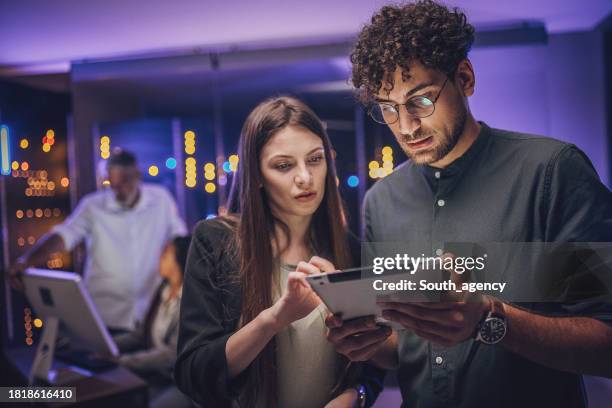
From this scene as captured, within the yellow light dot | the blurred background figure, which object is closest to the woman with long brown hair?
the yellow light dot

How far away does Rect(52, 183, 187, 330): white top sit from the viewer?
2363 mm

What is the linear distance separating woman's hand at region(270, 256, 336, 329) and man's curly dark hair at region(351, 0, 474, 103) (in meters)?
0.42

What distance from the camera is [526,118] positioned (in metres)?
1.40

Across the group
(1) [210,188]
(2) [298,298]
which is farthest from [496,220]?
(1) [210,188]

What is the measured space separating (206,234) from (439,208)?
0.54 metres

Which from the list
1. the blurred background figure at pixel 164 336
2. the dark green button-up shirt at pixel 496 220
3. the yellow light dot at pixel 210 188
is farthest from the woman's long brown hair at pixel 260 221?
the blurred background figure at pixel 164 336

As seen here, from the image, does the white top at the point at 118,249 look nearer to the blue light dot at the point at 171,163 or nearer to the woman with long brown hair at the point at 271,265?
the blue light dot at the point at 171,163

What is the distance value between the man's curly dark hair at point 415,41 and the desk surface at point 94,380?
4.67ft

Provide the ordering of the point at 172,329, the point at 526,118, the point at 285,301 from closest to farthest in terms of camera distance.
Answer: the point at 285,301 → the point at 526,118 → the point at 172,329

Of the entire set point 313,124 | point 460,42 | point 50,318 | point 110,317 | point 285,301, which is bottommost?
point 110,317

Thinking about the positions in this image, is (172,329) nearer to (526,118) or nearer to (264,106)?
(264,106)

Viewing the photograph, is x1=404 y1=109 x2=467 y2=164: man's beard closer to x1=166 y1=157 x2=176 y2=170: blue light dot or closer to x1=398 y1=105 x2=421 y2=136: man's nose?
x1=398 y1=105 x2=421 y2=136: man's nose

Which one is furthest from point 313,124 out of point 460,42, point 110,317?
point 110,317

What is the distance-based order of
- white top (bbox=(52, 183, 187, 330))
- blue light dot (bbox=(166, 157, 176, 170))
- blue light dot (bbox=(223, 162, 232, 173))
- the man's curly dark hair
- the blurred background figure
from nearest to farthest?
1. the man's curly dark hair
2. blue light dot (bbox=(223, 162, 232, 173))
3. blue light dot (bbox=(166, 157, 176, 170))
4. the blurred background figure
5. white top (bbox=(52, 183, 187, 330))
